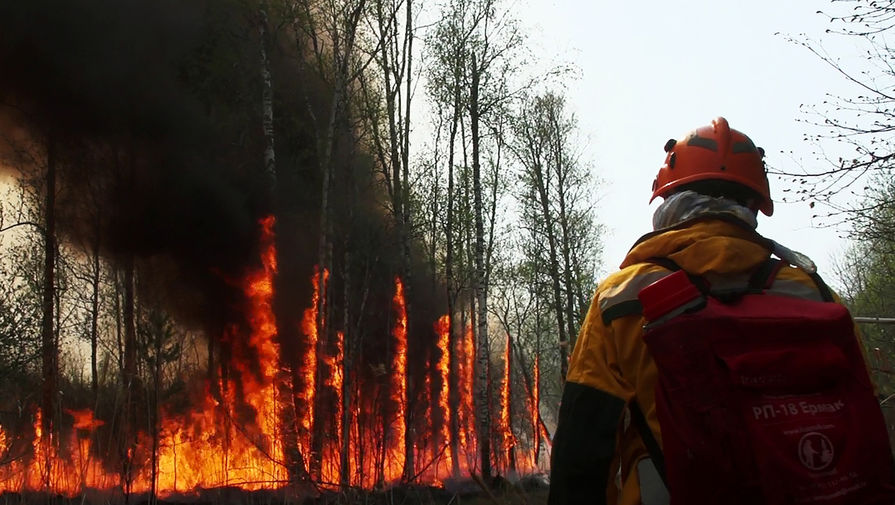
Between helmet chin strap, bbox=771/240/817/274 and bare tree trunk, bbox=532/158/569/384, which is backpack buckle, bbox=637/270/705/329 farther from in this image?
bare tree trunk, bbox=532/158/569/384

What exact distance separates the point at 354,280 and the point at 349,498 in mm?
17541

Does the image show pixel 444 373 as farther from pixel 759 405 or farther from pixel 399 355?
pixel 759 405

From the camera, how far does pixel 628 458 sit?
1992 millimetres

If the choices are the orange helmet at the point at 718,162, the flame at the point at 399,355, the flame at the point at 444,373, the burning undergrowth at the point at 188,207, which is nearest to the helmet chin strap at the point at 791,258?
the orange helmet at the point at 718,162

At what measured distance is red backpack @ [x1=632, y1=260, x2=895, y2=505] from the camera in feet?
5.69

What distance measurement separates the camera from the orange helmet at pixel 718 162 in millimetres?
2396

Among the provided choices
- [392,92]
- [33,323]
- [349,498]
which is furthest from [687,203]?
[33,323]

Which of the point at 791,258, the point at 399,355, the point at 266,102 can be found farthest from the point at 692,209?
the point at 399,355

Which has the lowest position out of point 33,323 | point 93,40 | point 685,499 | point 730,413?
point 685,499

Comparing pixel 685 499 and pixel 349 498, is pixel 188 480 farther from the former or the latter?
pixel 685 499

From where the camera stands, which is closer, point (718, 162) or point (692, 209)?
point (692, 209)

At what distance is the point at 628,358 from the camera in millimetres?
1957

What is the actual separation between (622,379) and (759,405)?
0.34 meters

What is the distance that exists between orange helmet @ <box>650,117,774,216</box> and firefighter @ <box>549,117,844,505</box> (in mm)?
267
